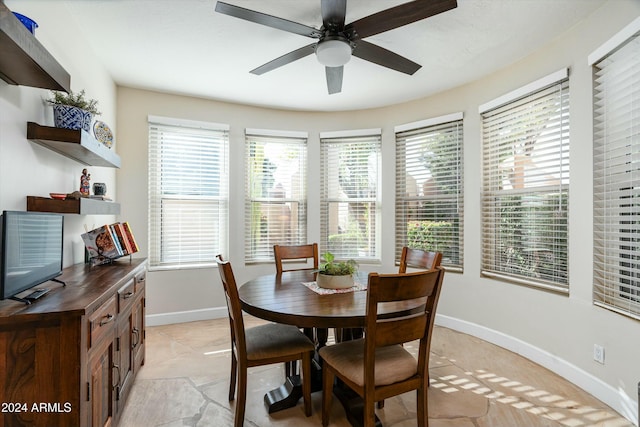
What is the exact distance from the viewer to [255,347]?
185 centimetres

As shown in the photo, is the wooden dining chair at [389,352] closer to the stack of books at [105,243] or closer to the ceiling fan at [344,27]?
the ceiling fan at [344,27]

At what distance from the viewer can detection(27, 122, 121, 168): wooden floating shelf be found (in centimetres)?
167

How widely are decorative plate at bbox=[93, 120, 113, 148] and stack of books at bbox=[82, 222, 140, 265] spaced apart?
24.3 inches

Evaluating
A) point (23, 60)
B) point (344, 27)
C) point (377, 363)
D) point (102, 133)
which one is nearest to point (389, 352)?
point (377, 363)

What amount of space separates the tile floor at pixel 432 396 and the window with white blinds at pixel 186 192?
1104 millimetres

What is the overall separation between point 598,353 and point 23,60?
12.3 ft

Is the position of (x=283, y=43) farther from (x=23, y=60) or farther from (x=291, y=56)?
(x=23, y=60)

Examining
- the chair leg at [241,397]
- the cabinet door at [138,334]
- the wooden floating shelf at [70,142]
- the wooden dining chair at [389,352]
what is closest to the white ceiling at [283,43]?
the wooden floating shelf at [70,142]

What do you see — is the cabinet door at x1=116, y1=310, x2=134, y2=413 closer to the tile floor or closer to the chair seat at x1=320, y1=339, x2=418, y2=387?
the tile floor

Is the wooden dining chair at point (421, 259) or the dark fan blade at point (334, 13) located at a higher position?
the dark fan blade at point (334, 13)

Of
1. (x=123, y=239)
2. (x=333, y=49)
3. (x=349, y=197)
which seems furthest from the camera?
(x=349, y=197)

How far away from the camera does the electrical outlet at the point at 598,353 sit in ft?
6.92

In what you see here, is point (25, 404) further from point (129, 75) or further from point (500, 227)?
point (500, 227)

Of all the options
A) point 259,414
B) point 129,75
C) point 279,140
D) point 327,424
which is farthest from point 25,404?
point 279,140
